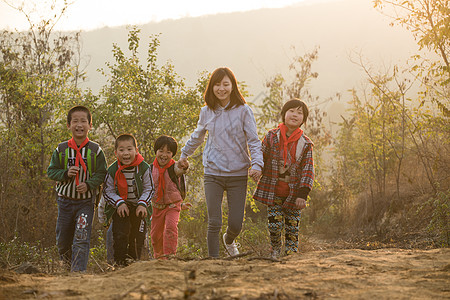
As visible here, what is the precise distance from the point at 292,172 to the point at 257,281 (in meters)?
2.33

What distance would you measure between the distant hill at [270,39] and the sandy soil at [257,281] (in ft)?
251

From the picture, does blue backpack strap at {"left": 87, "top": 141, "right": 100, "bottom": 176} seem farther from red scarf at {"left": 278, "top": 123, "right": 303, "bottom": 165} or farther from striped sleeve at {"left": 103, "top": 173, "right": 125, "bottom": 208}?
red scarf at {"left": 278, "top": 123, "right": 303, "bottom": 165}

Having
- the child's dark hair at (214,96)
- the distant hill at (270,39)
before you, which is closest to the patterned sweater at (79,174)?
the child's dark hair at (214,96)

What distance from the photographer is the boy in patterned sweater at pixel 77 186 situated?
15.2 ft

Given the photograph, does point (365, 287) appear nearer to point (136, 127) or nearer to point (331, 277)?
point (331, 277)

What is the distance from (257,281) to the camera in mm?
2746

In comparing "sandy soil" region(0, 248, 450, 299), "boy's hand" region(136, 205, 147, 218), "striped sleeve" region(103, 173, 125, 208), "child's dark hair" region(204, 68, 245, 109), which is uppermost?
"child's dark hair" region(204, 68, 245, 109)

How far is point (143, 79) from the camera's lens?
9539 millimetres

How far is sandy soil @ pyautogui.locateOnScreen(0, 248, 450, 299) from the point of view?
2436 mm

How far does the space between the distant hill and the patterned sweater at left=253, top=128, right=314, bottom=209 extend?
74789 millimetres

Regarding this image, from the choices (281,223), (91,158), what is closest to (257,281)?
(281,223)

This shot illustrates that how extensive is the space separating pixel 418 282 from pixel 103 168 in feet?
10.2

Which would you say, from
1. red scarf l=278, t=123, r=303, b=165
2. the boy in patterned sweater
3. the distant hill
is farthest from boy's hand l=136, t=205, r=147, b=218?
the distant hill

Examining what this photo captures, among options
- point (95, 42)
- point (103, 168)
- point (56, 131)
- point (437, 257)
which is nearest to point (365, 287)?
point (437, 257)
